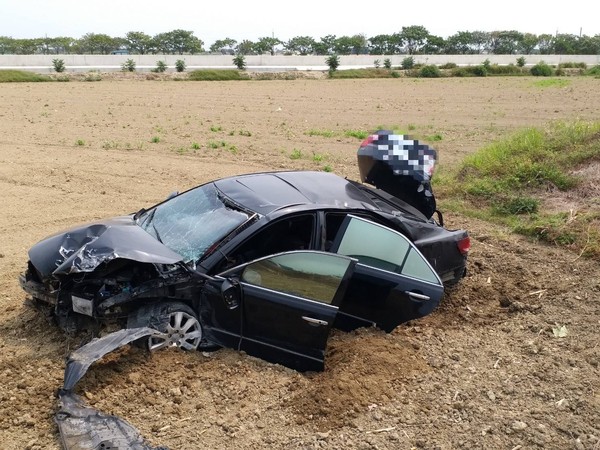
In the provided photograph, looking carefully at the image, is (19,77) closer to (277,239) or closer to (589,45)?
(277,239)

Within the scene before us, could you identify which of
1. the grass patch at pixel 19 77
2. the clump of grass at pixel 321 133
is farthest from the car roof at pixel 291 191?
the grass patch at pixel 19 77

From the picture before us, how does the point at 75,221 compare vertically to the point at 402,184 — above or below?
below

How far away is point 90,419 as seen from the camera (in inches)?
162

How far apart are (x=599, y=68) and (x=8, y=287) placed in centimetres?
6404

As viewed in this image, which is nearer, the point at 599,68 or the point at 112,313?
the point at 112,313

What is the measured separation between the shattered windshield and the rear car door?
37.7 inches

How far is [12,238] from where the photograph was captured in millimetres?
8039

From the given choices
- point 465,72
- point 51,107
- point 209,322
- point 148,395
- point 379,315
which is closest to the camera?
point 148,395

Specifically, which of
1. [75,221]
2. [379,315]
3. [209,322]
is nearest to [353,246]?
[379,315]

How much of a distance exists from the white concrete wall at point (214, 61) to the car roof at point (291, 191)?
50.4 meters

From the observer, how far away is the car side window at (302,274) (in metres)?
4.74

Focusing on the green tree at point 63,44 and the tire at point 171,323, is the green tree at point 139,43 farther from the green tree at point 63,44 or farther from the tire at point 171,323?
the tire at point 171,323

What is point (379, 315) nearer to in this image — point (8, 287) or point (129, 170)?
point (8, 287)

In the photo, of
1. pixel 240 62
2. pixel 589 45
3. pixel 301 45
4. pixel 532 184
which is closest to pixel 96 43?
pixel 301 45
